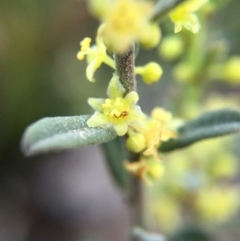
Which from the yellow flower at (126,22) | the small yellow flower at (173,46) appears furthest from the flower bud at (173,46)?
the yellow flower at (126,22)

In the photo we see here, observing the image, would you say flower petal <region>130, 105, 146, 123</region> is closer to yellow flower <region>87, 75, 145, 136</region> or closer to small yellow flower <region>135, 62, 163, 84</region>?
yellow flower <region>87, 75, 145, 136</region>

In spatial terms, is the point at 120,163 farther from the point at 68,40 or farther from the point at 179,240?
the point at 68,40

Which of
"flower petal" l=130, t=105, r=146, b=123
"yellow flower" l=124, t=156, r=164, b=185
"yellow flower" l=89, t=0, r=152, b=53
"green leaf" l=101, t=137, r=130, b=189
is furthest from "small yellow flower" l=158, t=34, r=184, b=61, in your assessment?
"yellow flower" l=89, t=0, r=152, b=53

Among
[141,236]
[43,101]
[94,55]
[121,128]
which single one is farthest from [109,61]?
[43,101]

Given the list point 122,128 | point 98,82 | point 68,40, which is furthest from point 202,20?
point 68,40

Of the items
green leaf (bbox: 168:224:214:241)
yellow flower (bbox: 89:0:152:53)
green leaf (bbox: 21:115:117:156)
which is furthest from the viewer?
green leaf (bbox: 168:224:214:241)

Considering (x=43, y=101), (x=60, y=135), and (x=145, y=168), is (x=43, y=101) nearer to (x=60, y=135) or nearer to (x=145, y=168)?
(x=145, y=168)
